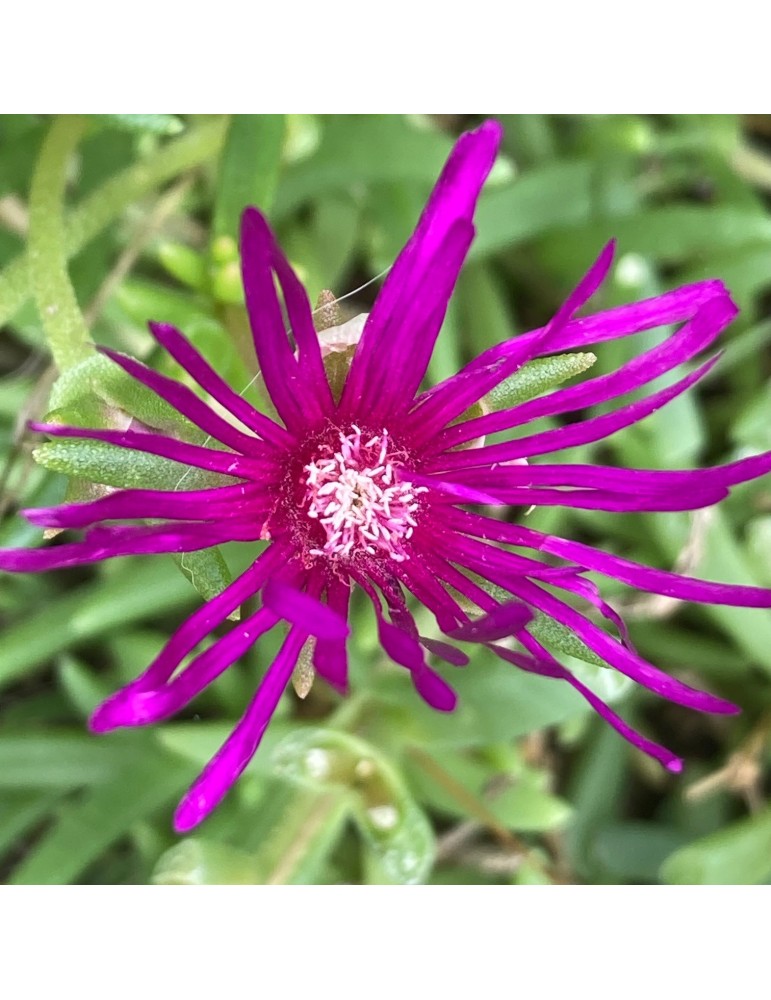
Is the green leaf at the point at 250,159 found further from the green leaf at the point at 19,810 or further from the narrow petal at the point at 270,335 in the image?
the green leaf at the point at 19,810

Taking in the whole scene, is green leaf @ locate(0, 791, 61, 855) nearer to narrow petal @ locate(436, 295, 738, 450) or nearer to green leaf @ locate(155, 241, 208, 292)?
green leaf @ locate(155, 241, 208, 292)

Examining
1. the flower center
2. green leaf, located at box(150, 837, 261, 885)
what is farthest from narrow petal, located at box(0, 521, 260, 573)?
green leaf, located at box(150, 837, 261, 885)

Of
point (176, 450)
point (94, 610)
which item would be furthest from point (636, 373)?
point (94, 610)

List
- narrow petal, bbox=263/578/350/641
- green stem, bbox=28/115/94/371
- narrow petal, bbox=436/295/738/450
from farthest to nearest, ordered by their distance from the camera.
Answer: green stem, bbox=28/115/94/371, narrow petal, bbox=436/295/738/450, narrow petal, bbox=263/578/350/641

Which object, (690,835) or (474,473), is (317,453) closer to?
(474,473)

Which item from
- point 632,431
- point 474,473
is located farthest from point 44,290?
point 632,431

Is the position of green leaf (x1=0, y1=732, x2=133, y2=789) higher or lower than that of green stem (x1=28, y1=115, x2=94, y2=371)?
lower

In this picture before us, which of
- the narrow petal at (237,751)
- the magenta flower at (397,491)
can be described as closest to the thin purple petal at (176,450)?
the magenta flower at (397,491)
